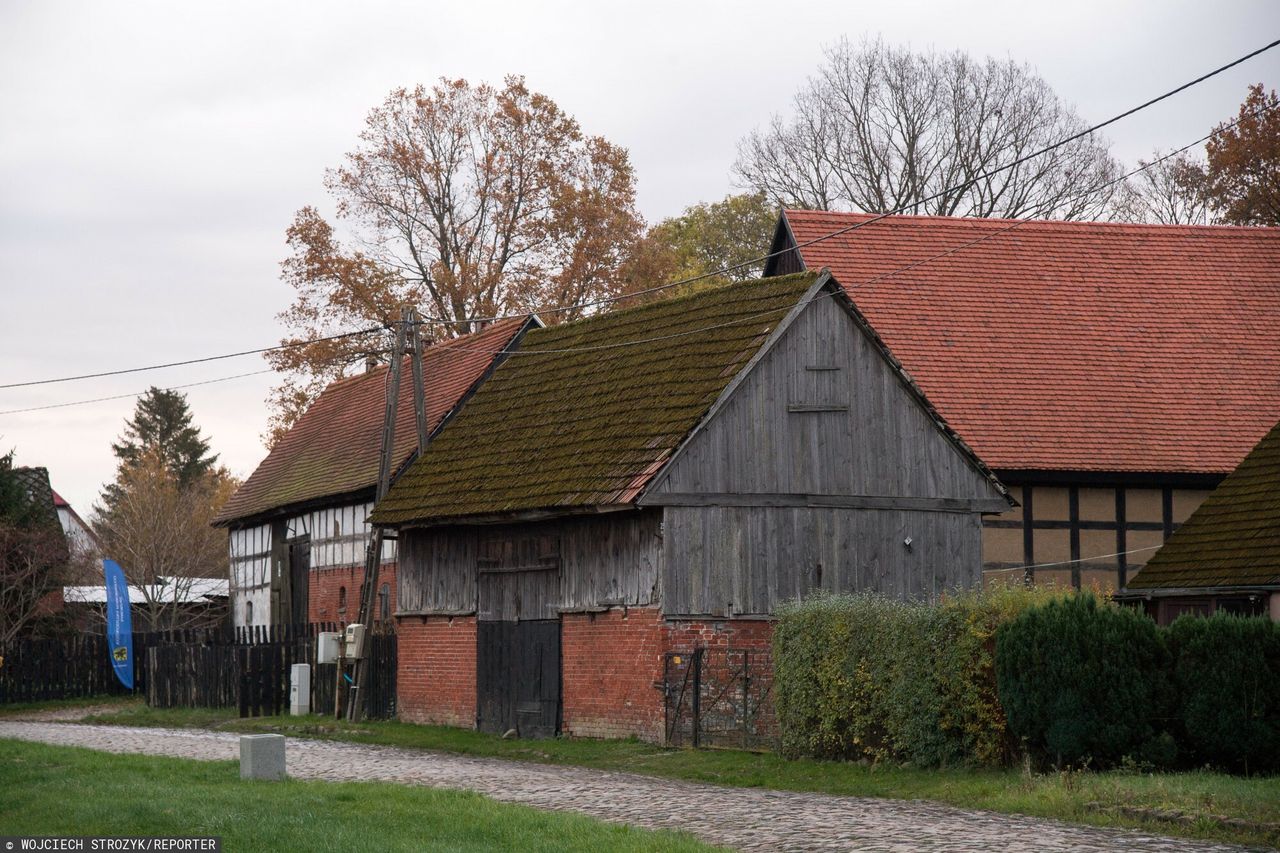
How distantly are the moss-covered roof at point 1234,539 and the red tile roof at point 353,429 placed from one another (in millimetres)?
14249

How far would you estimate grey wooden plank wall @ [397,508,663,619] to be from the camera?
2423 centimetres

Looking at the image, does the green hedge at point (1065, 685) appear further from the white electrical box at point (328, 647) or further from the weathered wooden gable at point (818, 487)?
the white electrical box at point (328, 647)

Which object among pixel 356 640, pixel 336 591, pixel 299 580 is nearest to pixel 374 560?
pixel 356 640

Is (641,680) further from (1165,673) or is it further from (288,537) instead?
(288,537)

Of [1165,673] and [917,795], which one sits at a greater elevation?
[1165,673]

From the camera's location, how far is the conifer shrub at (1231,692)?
16.6 metres

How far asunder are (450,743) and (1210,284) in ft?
65.4

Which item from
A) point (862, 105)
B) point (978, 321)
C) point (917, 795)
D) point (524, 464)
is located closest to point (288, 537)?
point (524, 464)

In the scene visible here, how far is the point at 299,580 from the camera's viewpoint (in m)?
39.3

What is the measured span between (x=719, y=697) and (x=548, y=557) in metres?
4.59

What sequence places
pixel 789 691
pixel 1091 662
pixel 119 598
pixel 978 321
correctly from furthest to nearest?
pixel 119 598, pixel 978 321, pixel 789 691, pixel 1091 662

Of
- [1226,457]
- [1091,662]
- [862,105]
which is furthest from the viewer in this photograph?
[862,105]

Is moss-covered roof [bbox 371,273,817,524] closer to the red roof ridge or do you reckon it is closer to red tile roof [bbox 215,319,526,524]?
red tile roof [bbox 215,319,526,524]

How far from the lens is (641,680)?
23.7 meters
